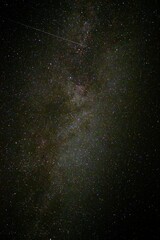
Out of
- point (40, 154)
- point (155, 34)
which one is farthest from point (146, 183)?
point (155, 34)

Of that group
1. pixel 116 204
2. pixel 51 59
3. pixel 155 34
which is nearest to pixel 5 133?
pixel 51 59

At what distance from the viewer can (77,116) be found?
176 centimetres

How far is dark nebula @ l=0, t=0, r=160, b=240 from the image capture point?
1666 millimetres

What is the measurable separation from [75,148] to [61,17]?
825 millimetres

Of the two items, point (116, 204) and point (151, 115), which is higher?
point (151, 115)

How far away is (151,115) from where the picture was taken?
188cm

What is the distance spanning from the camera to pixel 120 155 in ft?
6.13

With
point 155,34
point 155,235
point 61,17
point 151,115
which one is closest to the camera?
point 61,17

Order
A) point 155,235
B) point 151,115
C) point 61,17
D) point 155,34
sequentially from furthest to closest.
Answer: point 155,235 → point 151,115 → point 155,34 → point 61,17

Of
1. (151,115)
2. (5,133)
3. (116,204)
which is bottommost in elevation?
(116,204)

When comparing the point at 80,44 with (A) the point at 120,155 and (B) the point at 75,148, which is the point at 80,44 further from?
(A) the point at 120,155

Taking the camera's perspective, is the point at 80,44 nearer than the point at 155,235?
Yes

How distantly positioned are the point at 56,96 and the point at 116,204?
0.87m

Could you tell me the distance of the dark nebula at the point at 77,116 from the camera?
167 centimetres
